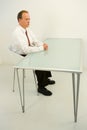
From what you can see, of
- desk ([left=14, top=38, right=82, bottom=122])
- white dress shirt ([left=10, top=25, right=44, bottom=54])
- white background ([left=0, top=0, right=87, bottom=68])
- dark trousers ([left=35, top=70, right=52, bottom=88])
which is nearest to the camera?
desk ([left=14, top=38, right=82, bottom=122])

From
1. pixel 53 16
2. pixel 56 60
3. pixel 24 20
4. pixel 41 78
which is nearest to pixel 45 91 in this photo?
pixel 41 78

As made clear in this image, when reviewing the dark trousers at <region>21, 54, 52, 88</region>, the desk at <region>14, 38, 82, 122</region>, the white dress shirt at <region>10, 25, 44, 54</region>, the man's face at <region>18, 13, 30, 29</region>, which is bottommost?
the dark trousers at <region>21, 54, 52, 88</region>

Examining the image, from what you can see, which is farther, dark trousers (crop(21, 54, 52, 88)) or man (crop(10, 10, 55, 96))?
dark trousers (crop(21, 54, 52, 88))

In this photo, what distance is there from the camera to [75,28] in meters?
3.43

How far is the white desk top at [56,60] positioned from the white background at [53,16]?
0.85 metres

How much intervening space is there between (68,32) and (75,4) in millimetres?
485

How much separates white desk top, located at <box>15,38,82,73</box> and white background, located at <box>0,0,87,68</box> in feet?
2.80

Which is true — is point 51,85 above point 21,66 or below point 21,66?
below

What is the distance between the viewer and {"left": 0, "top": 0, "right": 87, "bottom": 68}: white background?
11.0ft

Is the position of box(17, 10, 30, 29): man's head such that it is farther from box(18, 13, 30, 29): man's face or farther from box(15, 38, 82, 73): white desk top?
box(15, 38, 82, 73): white desk top

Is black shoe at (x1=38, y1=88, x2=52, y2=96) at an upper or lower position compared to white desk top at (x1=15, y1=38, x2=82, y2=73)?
lower

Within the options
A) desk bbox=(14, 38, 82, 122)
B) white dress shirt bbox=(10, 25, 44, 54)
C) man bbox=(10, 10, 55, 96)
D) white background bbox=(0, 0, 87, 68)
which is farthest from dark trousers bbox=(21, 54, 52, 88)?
white background bbox=(0, 0, 87, 68)
